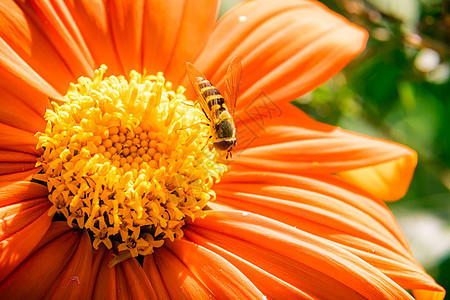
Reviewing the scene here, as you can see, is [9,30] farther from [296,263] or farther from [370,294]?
[370,294]

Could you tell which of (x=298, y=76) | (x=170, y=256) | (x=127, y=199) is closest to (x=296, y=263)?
(x=170, y=256)

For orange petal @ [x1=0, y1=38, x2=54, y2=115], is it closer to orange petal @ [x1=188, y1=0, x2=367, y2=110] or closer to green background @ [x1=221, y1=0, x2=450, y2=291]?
orange petal @ [x1=188, y1=0, x2=367, y2=110]

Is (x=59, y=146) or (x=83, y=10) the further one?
(x=83, y=10)

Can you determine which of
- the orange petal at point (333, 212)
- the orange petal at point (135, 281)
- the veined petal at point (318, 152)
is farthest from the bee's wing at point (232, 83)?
the orange petal at point (135, 281)

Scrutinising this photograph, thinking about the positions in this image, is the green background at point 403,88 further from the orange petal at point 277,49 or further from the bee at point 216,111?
the bee at point 216,111

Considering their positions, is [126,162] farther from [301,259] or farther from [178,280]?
[301,259]
